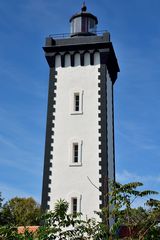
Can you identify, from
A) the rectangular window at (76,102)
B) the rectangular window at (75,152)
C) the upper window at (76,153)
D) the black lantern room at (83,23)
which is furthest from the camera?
the black lantern room at (83,23)

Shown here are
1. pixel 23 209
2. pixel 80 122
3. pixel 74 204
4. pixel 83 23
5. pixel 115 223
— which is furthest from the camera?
pixel 23 209

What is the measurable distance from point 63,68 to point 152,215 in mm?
12385

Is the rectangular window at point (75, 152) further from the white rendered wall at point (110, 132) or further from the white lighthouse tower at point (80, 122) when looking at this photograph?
the white rendered wall at point (110, 132)

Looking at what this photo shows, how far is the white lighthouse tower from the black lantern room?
0.37 m

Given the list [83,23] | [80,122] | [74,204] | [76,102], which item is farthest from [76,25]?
[74,204]

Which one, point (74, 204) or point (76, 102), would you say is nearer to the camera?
point (74, 204)

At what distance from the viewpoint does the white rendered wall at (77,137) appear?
17953mm

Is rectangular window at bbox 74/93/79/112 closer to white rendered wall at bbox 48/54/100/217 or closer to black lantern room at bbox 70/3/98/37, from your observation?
white rendered wall at bbox 48/54/100/217

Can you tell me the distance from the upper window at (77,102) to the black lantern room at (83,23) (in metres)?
3.96

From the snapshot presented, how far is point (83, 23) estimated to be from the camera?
2270 centimetres

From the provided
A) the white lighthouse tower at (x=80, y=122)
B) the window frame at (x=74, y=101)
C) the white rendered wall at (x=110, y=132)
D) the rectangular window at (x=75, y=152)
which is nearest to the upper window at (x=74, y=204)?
the white lighthouse tower at (x=80, y=122)

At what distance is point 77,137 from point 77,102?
190cm

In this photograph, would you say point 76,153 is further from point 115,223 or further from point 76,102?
point 115,223

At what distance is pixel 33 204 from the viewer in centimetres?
4191
